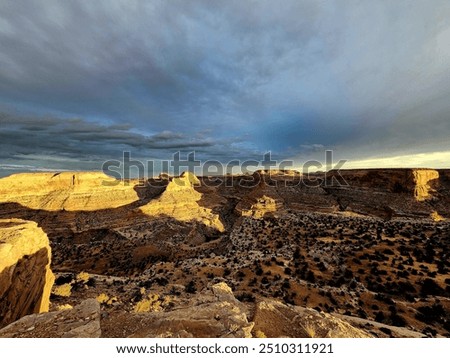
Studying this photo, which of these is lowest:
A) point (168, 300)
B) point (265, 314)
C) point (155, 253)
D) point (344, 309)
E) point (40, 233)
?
point (155, 253)

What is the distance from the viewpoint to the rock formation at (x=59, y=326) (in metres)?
5.35

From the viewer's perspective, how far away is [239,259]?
22719 mm

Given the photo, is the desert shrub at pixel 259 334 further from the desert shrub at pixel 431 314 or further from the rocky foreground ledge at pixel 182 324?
the desert shrub at pixel 431 314

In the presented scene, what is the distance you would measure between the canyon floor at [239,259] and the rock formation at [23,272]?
0.23ft

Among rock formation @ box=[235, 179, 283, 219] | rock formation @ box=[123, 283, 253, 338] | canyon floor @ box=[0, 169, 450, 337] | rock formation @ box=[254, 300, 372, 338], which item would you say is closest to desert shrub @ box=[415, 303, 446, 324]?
canyon floor @ box=[0, 169, 450, 337]

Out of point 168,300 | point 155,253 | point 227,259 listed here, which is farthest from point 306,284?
point 155,253

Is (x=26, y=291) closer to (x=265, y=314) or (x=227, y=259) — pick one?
(x=265, y=314)

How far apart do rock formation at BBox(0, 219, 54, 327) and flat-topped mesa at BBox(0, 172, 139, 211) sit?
112 ft

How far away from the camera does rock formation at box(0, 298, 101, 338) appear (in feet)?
17.6

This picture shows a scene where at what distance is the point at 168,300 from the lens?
37.5 ft

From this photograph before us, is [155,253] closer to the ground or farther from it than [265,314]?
closer to the ground

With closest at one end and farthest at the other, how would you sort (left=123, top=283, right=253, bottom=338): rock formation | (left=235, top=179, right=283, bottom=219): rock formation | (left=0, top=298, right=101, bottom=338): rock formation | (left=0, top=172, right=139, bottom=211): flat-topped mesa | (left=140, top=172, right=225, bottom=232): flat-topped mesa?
(left=0, top=298, right=101, bottom=338): rock formation < (left=123, top=283, right=253, bottom=338): rock formation < (left=0, top=172, right=139, bottom=211): flat-topped mesa < (left=235, top=179, right=283, bottom=219): rock formation < (left=140, top=172, right=225, bottom=232): flat-topped mesa

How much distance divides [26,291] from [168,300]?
227 inches

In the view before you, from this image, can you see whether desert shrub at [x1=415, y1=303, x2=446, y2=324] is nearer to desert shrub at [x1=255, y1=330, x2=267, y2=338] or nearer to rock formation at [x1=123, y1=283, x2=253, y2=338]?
desert shrub at [x1=255, y1=330, x2=267, y2=338]
